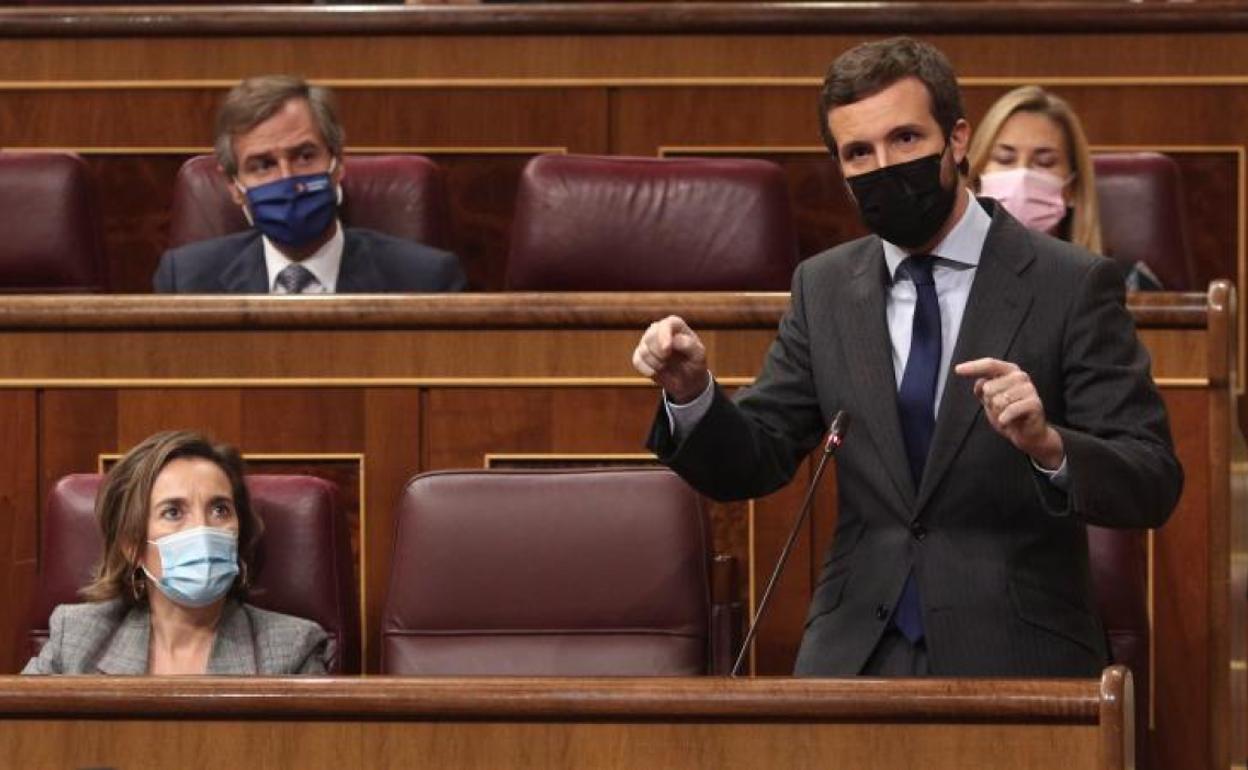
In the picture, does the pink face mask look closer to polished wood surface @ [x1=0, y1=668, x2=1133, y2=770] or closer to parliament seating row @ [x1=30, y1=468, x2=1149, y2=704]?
parliament seating row @ [x1=30, y1=468, x2=1149, y2=704]

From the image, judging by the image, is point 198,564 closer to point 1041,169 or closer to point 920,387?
point 920,387

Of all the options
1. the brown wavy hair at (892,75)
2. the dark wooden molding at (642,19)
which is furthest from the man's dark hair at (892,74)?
the dark wooden molding at (642,19)

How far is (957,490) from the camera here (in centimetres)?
115

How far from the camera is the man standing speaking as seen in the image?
1140 mm

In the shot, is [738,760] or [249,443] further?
→ [249,443]

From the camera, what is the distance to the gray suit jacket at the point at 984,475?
114 cm

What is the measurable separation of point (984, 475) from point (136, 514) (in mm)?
529

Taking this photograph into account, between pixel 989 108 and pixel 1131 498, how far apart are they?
961mm

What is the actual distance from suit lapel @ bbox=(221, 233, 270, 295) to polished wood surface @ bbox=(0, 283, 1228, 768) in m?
0.23

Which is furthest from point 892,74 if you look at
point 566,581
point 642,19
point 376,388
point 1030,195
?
point 642,19

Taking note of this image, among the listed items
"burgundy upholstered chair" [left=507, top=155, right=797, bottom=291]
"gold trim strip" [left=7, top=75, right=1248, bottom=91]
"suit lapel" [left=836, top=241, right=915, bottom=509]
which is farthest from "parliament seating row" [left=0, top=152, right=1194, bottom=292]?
"suit lapel" [left=836, top=241, right=915, bottom=509]

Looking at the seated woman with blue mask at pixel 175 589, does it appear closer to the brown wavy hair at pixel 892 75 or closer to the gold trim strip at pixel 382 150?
the brown wavy hair at pixel 892 75

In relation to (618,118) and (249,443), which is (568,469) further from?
(618,118)

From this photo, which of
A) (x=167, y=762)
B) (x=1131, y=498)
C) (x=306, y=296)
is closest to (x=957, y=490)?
(x=1131, y=498)
